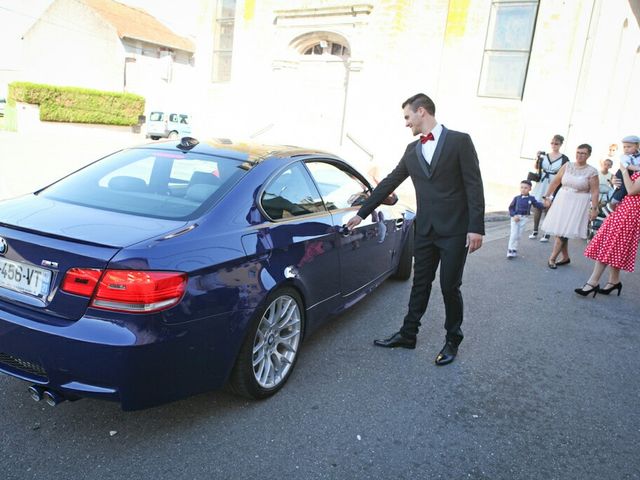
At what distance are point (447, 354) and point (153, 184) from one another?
2.47m

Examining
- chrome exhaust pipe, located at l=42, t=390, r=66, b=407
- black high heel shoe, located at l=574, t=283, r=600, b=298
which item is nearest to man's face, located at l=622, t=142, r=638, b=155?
black high heel shoe, located at l=574, t=283, r=600, b=298

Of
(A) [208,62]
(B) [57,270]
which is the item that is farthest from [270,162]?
(A) [208,62]

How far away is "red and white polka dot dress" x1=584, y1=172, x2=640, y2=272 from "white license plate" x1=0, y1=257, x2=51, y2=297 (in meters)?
5.70

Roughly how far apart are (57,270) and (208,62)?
67.4 feet

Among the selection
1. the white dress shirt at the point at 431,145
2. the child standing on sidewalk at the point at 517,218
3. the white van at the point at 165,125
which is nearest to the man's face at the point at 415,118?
the white dress shirt at the point at 431,145

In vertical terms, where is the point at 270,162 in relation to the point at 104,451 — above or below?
above

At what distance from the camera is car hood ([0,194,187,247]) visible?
2.54 meters

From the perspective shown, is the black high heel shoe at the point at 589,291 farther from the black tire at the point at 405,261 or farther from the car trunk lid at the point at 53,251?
the car trunk lid at the point at 53,251

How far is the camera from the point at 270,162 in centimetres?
347

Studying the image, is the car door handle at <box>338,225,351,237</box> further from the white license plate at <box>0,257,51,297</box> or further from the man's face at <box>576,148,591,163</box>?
the man's face at <box>576,148,591,163</box>

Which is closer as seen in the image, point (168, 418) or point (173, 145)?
point (168, 418)

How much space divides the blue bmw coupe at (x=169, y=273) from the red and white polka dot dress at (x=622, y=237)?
364 cm

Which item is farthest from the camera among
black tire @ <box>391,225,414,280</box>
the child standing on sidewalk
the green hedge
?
the green hedge

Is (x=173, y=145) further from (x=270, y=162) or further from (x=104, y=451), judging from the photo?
(x=104, y=451)
